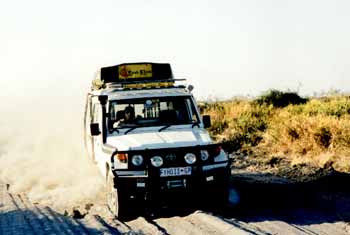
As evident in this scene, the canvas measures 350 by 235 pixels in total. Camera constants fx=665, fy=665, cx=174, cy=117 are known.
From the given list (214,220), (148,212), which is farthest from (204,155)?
(148,212)

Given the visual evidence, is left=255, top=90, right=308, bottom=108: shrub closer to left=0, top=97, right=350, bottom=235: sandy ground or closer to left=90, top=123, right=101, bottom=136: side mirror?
Answer: left=0, top=97, right=350, bottom=235: sandy ground

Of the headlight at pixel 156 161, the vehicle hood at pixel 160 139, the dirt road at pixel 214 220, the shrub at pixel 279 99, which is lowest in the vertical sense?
the shrub at pixel 279 99

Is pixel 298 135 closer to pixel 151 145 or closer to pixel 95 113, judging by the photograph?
pixel 95 113

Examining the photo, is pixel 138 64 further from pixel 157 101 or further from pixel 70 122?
pixel 70 122

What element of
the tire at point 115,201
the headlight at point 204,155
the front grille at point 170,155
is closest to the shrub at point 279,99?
the tire at point 115,201

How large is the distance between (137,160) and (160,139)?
23.8 inches

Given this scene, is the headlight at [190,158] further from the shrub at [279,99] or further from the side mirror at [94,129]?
the shrub at [279,99]

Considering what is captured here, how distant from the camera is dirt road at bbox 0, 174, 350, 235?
8.77 m

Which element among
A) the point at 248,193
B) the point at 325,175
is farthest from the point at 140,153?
the point at 325,175

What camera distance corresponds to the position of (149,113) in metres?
11.3

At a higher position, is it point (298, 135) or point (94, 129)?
point (94, 129)

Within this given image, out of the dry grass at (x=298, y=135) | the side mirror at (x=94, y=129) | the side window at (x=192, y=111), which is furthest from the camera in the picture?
the dry grass at (x=298, y=135)

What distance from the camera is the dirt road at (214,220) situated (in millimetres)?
8766

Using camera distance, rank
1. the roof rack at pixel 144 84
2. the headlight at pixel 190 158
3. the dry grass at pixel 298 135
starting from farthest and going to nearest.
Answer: the dry grass at pixel 298 135, the roof rack at pixel 144 84, the headlight at pixel 190 158
